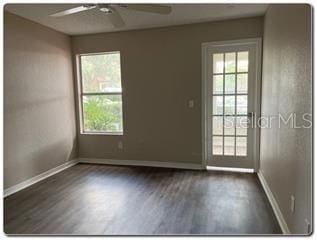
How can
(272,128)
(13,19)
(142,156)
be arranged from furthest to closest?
(142,156) → (13,19) → (272,128)

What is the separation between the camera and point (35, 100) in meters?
3.33

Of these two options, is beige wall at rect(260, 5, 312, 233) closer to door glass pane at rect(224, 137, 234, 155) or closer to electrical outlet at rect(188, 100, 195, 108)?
door glass pane at rect(224, 137, 234, 155)

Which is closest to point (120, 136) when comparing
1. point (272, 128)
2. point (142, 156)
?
point (142, 156)

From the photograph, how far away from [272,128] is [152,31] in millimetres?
2294

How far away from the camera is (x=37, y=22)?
11.0 feet

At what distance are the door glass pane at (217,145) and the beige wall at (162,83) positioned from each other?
0.73 feet

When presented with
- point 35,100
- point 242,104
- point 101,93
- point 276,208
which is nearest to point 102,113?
point 101,93

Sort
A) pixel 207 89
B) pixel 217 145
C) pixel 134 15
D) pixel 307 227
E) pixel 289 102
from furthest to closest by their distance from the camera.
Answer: pixel 217 145, pixel 207 89, pixel 134 15, pixel 289 102, pixel 307 227

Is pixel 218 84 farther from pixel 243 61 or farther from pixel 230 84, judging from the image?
pixel 243 61

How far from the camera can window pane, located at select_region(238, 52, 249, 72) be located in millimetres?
3396

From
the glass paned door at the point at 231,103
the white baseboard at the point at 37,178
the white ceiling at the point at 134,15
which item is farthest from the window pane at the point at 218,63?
the white baseboard at the point at 37,178

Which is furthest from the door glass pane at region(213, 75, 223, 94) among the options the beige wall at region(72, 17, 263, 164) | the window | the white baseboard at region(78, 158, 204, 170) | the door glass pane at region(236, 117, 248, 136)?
the window

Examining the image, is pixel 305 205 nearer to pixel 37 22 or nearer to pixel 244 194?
pixel 244 194

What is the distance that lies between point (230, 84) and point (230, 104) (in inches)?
11.7
